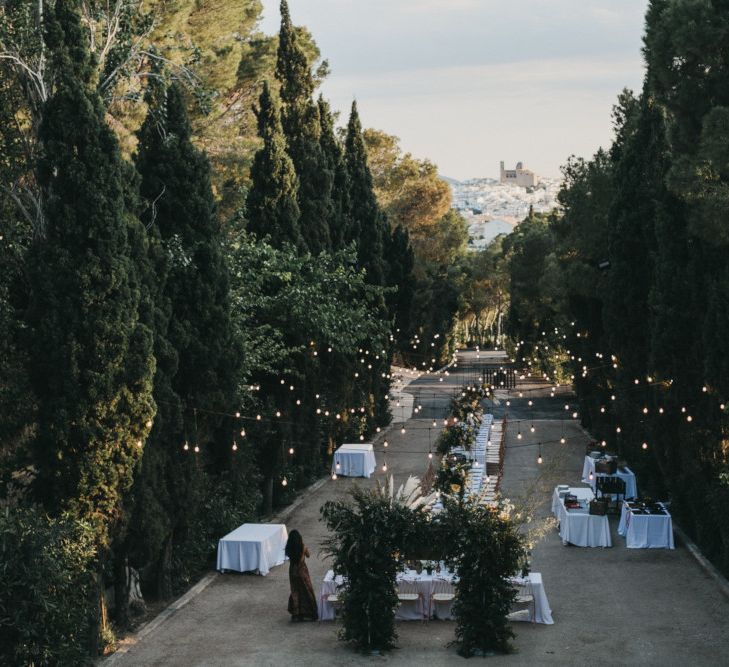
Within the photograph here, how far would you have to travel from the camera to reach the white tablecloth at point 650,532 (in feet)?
63.6

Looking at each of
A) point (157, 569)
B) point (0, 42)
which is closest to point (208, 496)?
point (157, 569)

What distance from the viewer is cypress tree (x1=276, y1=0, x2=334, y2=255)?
1123 inches

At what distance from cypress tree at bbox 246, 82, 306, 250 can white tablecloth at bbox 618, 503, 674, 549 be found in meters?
10.2

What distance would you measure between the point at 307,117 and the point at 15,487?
17393 mm

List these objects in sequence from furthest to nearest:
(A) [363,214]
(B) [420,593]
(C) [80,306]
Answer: (A) [363,214], (B) [420,593], (C) [80,306]

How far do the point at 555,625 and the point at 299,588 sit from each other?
3.42 metres

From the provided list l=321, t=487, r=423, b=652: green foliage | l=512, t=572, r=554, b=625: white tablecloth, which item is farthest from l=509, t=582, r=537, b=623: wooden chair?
l=321, t=487, r=423, b=652: green foliage

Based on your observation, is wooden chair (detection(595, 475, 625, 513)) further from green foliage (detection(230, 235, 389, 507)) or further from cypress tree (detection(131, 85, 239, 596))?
cypress tree (detection(131, 85, 239, 596))

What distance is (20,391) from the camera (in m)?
13.6

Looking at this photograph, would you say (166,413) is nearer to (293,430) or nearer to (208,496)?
(208,496)

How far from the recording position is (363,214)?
36.3 metres

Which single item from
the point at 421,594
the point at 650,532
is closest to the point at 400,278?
the point at 650,532

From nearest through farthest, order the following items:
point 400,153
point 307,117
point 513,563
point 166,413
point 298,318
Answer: point 513,563
point 166,413
point 298,318
point 307,117
point 400,153

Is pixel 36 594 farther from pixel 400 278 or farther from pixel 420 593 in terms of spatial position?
pixel 400 278
